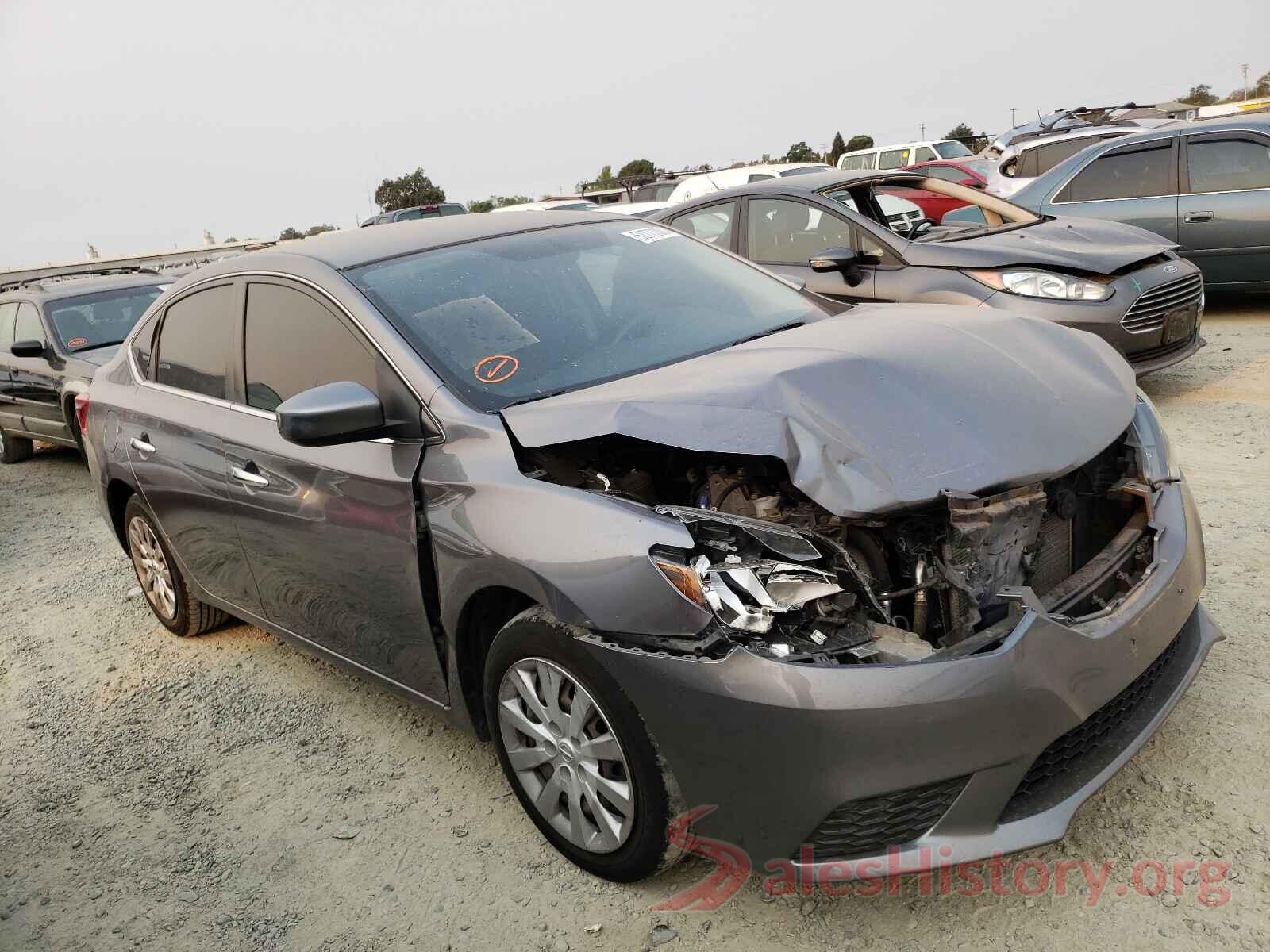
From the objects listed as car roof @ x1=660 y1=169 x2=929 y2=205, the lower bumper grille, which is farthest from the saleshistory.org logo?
car roof @ x1=660 y1=169 x2=929 y2=205

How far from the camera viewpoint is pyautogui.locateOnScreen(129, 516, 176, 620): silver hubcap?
14.9ft

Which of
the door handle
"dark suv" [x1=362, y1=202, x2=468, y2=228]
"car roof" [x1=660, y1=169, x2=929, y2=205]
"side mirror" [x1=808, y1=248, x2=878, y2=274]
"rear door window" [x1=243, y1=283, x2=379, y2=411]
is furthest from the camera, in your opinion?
"dark suv" [x1=362, y1=202, x2=468, y2=228]

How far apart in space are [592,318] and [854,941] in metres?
1.92

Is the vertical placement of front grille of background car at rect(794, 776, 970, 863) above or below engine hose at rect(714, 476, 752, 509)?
below

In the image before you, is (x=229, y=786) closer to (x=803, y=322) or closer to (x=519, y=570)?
(x=519, y=570)

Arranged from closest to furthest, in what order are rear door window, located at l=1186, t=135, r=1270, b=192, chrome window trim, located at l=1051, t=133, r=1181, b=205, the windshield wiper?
the windshield wiper → rear door window, located at l=1186, t=135, r=1270, b=192 → chrome window trim, located at l=1051, t=133, r=1181, b=205

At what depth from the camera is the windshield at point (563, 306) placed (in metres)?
2.99

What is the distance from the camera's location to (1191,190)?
8086mm

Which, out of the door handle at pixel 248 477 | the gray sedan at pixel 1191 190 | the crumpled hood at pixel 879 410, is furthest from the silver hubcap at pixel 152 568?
the gray sedan at pixel 1191 190

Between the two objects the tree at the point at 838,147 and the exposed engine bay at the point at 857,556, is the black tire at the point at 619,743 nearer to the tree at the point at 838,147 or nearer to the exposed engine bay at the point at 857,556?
the exposed engine bay at the point at 857,556

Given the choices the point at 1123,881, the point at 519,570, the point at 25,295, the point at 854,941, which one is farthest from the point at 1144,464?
the point at 25,295

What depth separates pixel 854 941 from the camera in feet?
7.73

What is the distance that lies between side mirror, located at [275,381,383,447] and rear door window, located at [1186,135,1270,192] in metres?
7.59

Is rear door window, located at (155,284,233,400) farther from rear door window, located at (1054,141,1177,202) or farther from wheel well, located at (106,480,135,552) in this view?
rear door window, located at (1054,141,1177,202)
